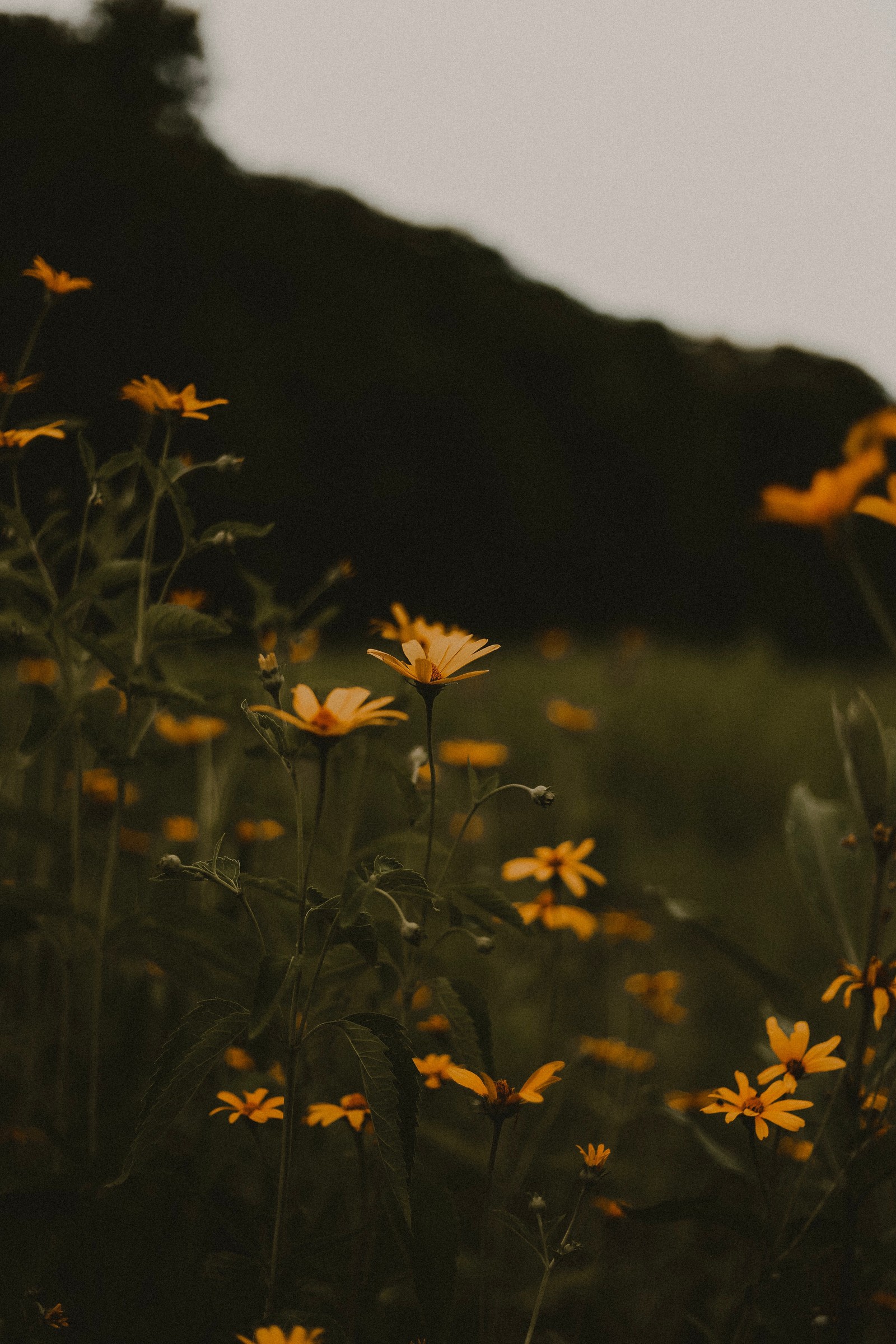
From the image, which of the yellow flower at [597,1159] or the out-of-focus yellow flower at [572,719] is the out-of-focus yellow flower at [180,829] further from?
the yellow flower at [597,1159]

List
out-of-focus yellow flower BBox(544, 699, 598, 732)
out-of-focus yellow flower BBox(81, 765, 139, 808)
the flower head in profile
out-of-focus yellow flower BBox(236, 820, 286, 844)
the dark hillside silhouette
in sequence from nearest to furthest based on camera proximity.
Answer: the flower head in profile < out-of-focus yellow flower BBox(236, 820, 286, 844) < out-of-focus yellow flower BBox(81, 765, 139, 808) < out-of-focus yellow flower BBox(544, 699, 598, 732) < the dark hillside silhouette

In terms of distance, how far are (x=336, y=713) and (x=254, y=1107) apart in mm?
258

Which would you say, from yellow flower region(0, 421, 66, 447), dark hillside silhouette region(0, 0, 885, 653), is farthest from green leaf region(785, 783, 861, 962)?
dark hillside silhouette region(0, 0, 885, 653)

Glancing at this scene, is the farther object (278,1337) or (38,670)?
(38,670)

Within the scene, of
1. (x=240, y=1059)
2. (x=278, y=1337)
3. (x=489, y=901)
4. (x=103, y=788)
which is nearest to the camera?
(x=278, y=1337)

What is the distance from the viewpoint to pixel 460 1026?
1.50ft

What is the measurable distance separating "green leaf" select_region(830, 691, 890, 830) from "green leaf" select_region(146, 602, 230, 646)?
0.35 metres

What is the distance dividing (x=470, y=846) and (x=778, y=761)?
126 centimetres

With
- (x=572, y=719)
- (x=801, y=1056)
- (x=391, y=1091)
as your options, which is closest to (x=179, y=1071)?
(x=391, y=1091)

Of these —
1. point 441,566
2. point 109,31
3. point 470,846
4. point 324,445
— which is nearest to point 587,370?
point 441,566

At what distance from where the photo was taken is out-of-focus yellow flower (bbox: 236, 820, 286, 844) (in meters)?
0.80

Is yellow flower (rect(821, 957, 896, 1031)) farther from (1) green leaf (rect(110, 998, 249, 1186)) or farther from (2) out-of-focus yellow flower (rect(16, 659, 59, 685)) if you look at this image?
(2) out-of-focus yellow flower (rect(16, 659, 59, 685))

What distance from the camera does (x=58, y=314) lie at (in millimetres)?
2154

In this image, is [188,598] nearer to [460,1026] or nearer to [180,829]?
[180,829]
